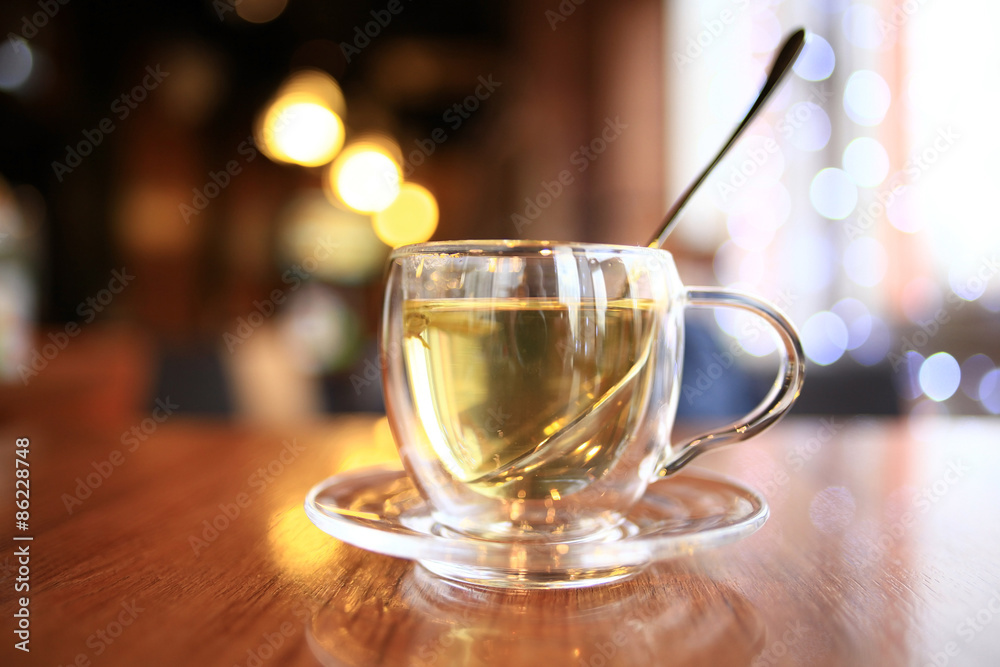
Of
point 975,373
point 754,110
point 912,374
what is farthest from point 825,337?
point 754,110

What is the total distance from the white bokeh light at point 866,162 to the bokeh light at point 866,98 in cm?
8

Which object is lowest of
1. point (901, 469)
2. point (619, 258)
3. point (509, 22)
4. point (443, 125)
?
point (901, 469)

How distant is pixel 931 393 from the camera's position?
233 cm

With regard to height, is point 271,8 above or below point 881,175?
above

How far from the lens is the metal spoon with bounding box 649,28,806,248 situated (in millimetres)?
413

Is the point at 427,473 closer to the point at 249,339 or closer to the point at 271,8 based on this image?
the point at 249,339

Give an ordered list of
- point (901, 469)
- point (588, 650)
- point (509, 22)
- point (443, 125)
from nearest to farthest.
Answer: point (588, 650), point (901, 469), point (509, 22), point (443, 125)

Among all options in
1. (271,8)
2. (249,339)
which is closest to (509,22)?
(271,8)

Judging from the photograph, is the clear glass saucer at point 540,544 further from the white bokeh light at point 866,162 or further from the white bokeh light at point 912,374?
the white bokeh light at point 866,162

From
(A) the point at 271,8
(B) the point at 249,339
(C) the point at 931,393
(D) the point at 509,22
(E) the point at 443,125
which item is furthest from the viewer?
(E) the point at 443,125

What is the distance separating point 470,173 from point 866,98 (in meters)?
2.10

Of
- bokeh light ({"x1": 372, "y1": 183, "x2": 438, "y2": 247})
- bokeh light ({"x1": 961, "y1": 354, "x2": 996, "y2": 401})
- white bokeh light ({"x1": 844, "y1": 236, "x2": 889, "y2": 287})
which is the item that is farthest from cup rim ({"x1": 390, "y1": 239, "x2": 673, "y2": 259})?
bokeh light ({"x1": 372, "y1": 183, "x2": 438, "y2": 247})

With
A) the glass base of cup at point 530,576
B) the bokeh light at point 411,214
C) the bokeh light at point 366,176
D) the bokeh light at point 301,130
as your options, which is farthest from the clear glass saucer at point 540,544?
the bokeh light at point 411,214

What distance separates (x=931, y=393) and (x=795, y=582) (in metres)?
2.39
